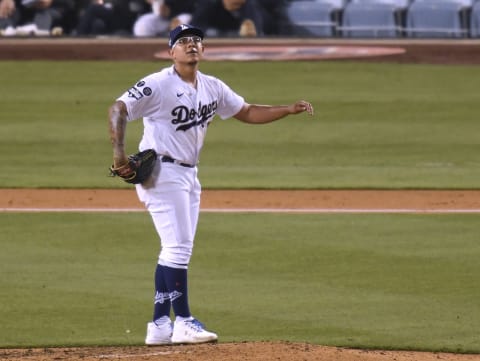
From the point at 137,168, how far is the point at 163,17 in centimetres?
1321

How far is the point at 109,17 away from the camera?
20.9 m

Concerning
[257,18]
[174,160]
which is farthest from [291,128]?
[174,160]

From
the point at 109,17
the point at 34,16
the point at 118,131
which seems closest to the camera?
the point at 118,131

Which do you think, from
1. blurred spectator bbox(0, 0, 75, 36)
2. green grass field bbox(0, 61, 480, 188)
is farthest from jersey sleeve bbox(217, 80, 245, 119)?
blurred spectator bbox(0, 0, 75, 36)

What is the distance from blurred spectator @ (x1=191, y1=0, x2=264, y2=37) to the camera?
20109 mm

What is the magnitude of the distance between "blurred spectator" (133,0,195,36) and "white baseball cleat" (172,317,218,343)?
12742mm

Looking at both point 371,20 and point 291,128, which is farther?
point 371,20

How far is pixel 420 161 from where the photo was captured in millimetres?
16297

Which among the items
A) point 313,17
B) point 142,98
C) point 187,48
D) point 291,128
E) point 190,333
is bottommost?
point 190,333

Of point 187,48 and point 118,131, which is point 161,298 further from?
point 187,48

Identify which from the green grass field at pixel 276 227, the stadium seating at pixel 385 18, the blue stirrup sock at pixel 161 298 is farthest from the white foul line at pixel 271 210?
the stadium seating at pixel 385 18

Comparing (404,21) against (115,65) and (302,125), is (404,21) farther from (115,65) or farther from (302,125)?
(115,65)

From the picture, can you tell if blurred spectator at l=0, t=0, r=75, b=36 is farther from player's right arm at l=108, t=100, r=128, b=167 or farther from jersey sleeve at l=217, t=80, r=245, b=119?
player's right arm at l=108, t=100, r=128, b=167

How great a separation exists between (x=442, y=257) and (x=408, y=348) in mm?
2637
